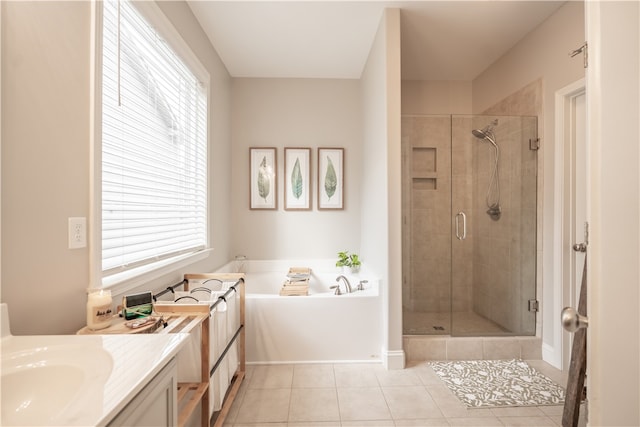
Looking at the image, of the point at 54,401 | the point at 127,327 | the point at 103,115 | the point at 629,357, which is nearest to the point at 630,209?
Answer: the point at 629,357

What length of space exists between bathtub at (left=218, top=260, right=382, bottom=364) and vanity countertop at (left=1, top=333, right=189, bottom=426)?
151 cm

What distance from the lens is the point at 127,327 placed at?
41.8 inches

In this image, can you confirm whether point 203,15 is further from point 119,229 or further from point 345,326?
point 345,326

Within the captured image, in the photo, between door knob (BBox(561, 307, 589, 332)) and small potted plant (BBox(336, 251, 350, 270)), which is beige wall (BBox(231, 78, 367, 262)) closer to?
small potted plant (BBox(336, 251, 350, 270))

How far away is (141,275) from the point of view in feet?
4.90

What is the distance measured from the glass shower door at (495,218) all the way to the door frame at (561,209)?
0.20 meters

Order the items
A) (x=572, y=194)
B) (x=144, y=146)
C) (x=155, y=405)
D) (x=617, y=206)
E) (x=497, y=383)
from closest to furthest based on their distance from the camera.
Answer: (x=617, y=206)
(x=155, y=405)
(x=144, y=146)
(x=497, y=383)
(x=572, y=194)

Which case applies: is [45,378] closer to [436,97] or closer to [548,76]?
[548,76]

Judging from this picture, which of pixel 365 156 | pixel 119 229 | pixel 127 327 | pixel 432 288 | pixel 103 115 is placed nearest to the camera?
pixel 127 327

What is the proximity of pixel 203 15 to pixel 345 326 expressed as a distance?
2.63 meters

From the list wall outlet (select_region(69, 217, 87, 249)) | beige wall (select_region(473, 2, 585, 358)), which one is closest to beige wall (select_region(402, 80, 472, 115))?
beige wall (select_region(473, 2, 585, 358))

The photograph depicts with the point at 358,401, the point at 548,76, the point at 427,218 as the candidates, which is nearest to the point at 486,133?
the point at 548,76

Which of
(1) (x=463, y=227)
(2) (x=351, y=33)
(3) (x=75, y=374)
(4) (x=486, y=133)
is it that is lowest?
(3) (x=75, y=374)

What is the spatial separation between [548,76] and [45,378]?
10.6 feet
